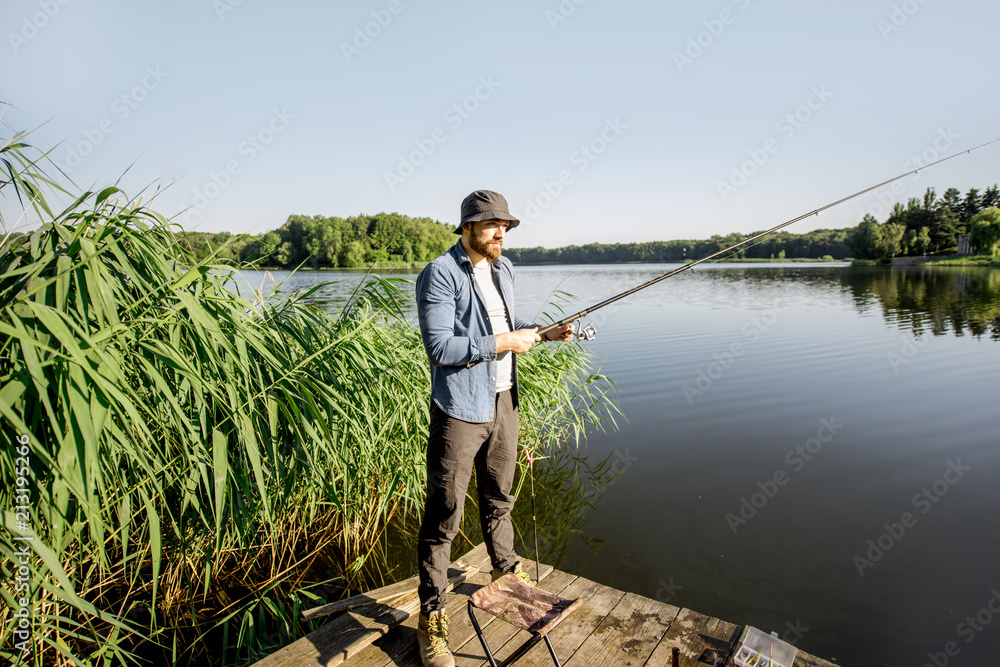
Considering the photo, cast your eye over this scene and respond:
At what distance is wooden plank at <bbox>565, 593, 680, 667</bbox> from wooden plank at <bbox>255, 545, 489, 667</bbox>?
2.98ft

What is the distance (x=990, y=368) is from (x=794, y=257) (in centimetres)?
9862

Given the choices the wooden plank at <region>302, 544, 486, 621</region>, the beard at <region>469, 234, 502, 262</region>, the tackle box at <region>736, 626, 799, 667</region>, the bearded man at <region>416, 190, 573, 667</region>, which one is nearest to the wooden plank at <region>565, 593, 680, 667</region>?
the tackle box at <region>736, 626, 799, 667</region>

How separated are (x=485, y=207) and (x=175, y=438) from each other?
1941 mm

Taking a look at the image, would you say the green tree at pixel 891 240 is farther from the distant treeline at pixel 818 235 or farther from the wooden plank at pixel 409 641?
the wooden plank at pixel 409 641

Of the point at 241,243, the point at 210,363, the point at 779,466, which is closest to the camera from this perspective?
the point at 210,363

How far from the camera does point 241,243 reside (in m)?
3.19

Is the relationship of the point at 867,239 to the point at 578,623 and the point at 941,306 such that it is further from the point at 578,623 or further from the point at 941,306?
the point at 578,623

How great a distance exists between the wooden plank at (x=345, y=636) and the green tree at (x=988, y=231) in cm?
6457

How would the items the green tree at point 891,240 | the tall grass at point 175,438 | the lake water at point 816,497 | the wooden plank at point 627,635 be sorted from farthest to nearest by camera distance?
the green tree at point 891,240
the lake water at point 816,497
the wooden plank at point 627,635
the tall grass at point 175,438

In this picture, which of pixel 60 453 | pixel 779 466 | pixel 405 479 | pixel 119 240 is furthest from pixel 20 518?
pixel 779 466

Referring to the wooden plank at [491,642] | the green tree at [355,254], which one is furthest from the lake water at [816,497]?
the green tree at [355,254]

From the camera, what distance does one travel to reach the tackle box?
7.45 ft

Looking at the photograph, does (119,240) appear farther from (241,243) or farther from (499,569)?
(499,569)

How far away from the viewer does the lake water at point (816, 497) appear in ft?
12.5
